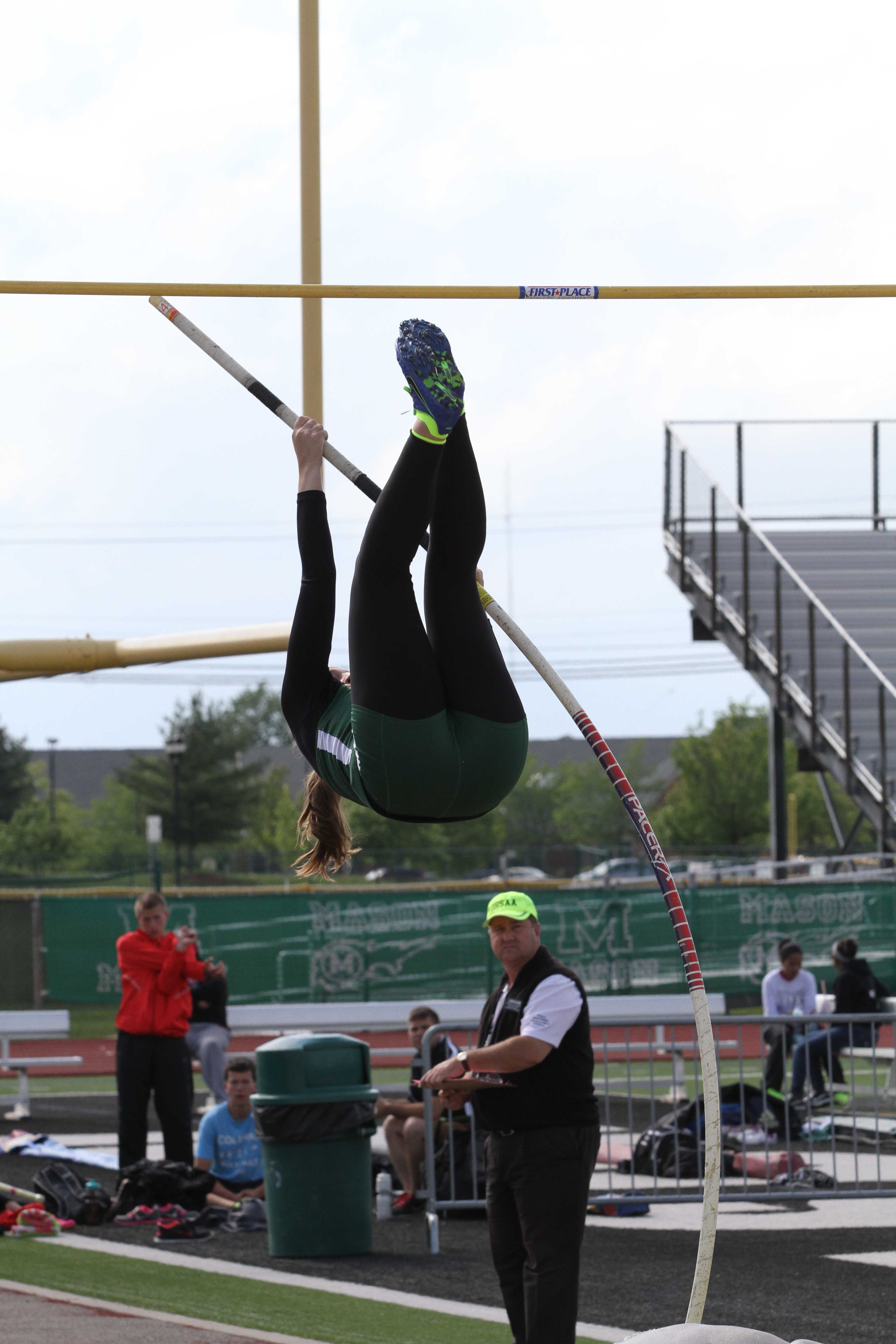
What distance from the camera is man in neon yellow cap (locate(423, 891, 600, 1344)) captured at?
5.59 m

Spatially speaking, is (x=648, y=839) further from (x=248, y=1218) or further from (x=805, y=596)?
(x=805, y=596)

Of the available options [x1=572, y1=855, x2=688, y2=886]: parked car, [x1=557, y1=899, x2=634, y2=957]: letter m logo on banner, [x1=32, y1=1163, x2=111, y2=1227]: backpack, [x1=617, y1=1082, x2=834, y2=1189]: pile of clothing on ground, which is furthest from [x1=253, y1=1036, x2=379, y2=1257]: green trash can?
[x1=572, y1=855, x2=688, y2=886]: parked car

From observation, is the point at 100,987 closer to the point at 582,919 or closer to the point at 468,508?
the point at 582,919

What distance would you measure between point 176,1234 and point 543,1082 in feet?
12.2

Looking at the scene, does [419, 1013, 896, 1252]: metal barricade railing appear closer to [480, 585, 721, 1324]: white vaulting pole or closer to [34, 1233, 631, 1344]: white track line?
[34, 1233, 631, 1344]: white track line

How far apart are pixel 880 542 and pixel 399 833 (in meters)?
43.0

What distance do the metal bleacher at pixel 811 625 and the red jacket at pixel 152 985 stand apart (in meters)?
9.06

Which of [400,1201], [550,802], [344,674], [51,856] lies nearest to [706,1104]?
[344,674]

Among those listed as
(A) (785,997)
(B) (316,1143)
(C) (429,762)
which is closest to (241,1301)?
(B) (316,1143)

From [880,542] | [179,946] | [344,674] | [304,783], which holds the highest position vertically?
[880,542]

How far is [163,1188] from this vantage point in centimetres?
936

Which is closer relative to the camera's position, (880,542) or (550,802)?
(880,542)

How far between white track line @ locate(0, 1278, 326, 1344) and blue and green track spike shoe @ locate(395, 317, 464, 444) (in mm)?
4051

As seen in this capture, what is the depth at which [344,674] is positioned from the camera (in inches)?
191
